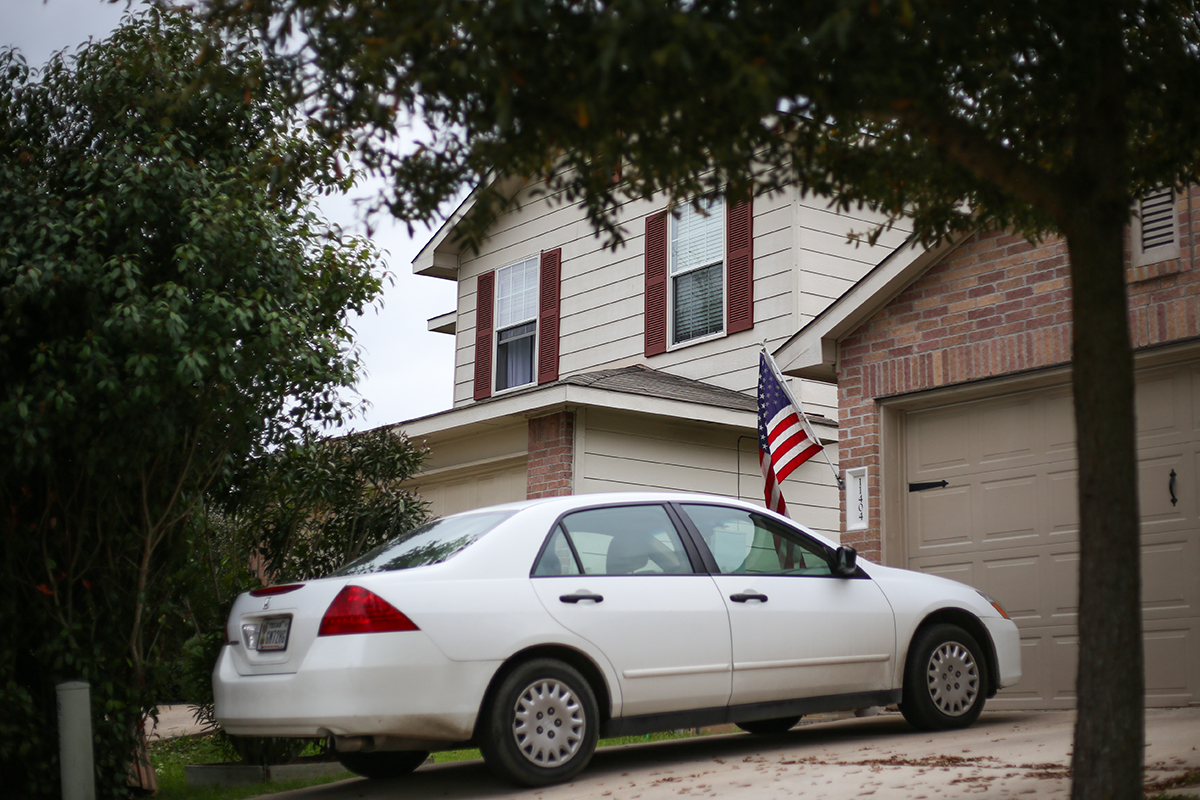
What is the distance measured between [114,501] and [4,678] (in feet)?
3.68

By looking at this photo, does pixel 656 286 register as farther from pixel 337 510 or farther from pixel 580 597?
pixel 580 597

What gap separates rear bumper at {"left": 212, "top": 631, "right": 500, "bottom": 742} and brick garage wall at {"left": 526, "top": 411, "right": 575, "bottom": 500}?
6008 mm

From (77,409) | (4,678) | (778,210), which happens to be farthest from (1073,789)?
(778,210)

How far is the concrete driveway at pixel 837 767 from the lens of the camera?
6070mm

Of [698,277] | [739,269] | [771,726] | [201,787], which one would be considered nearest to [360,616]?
[201,787]

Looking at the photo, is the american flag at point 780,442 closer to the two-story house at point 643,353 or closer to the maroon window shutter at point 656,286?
the two-story house at point 643,353

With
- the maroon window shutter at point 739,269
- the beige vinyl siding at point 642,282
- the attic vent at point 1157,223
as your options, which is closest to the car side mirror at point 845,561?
the attic vent at point 1157,223

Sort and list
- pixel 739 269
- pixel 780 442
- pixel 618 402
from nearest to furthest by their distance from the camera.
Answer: pixel 780 442 → pixel 618 402 → pixel 739 269

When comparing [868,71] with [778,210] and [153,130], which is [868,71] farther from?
[778,210]

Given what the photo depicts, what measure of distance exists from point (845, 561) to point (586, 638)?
188cm

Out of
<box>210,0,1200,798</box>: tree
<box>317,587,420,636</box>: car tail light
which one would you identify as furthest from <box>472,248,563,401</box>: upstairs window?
<box>210,0,1200,798</box>: tree

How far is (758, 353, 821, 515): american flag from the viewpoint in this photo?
10938mm

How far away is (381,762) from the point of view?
767 cm

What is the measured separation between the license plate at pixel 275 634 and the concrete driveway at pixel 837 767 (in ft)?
3.31
